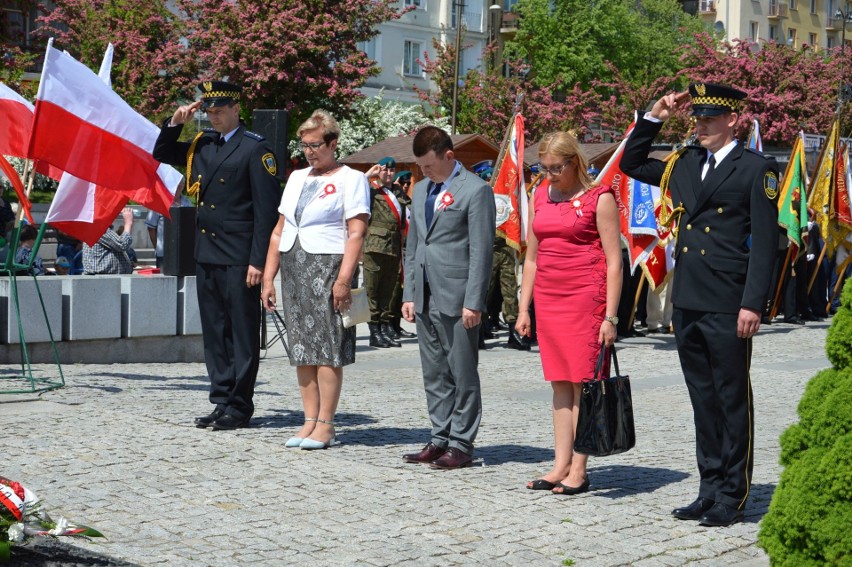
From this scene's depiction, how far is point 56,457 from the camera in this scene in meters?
7.36

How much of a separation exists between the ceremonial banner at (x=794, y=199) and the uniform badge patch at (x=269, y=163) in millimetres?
11269

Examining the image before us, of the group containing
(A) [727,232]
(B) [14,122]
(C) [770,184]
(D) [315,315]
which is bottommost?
(D) [315,315]

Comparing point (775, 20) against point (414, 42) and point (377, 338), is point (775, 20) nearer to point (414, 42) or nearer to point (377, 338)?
point (414, 42)

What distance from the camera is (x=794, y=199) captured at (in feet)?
62.1

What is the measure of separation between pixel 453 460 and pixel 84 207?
14.2 ft

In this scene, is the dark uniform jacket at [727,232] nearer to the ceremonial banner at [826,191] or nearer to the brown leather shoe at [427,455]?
the brown leather shoe at [427,455]

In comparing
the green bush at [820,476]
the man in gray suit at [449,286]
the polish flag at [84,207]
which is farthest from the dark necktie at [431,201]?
the polish flag at [84,207]

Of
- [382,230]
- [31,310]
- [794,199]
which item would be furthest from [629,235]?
[31,310]

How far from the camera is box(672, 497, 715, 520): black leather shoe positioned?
6336mm

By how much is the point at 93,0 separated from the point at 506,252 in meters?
28.4

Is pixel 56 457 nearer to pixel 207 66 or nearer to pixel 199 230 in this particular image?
pixel 199 230

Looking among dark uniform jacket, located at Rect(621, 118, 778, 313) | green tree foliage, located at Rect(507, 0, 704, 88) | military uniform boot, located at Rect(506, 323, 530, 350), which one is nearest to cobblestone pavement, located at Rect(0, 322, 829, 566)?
dark uniform jacket, located at Rect(621, 118, 778, 313)

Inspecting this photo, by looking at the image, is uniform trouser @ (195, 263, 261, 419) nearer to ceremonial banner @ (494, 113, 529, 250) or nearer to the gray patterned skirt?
the gray patterned skirt

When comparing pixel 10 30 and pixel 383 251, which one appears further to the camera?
pixel 10 30
